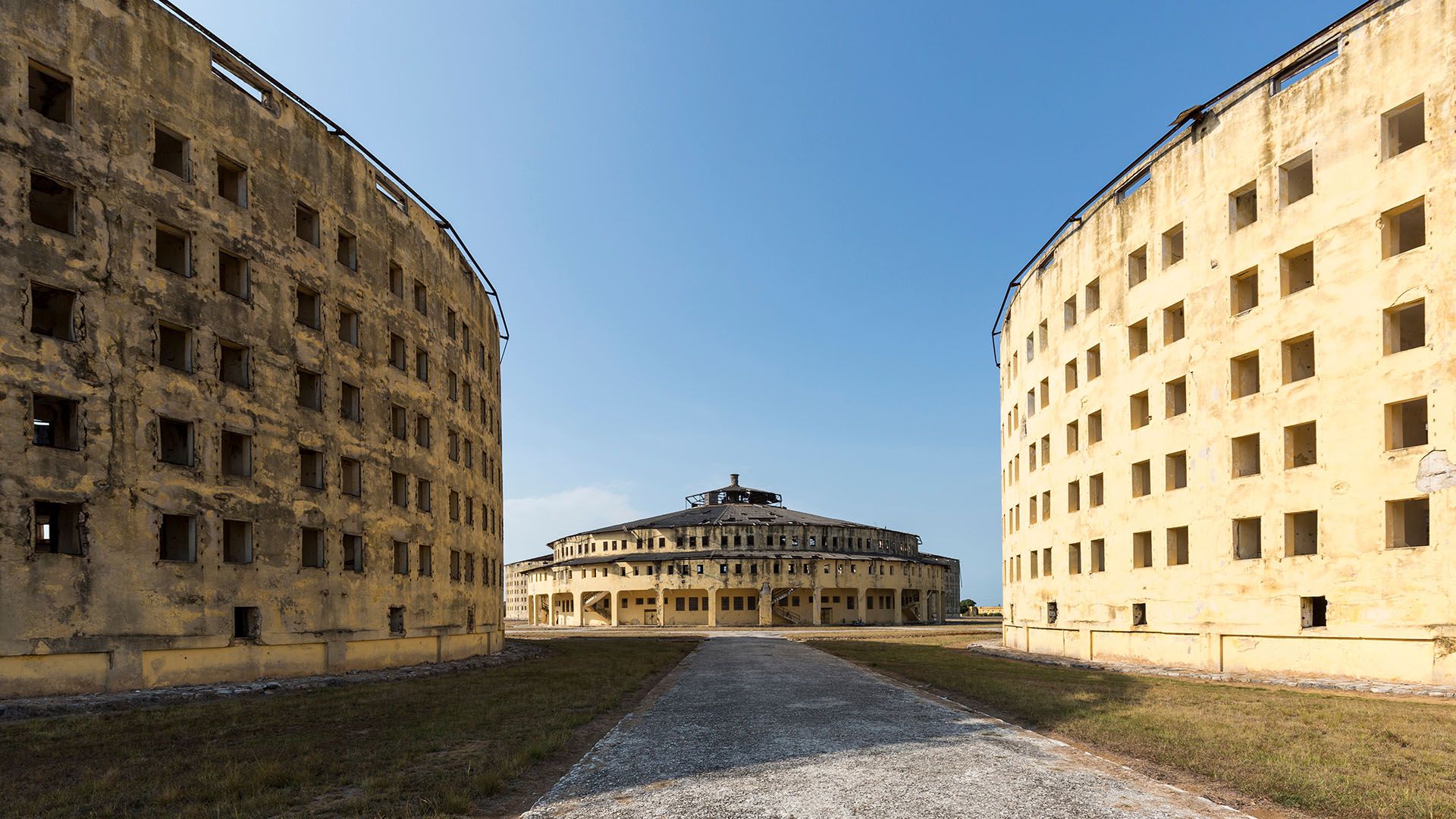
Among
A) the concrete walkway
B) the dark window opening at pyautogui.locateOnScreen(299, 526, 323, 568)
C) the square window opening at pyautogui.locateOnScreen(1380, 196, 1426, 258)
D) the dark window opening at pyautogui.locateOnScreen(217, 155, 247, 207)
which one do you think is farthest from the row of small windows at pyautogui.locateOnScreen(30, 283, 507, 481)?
the square window opening at pyautogui.locateOnScreen(1380, 196, 1426, 258)

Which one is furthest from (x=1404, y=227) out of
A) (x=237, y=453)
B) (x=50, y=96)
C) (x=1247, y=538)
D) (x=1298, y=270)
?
(x=50, y=96)

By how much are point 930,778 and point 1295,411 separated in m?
22.3

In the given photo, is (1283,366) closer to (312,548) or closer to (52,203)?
(312,548)

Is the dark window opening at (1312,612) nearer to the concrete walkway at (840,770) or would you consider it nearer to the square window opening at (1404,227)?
the square window opening at (1404,227)

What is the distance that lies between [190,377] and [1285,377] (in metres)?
33.8

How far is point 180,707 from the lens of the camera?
70.7 feet

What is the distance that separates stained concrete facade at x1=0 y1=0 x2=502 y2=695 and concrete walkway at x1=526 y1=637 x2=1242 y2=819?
14740 millimetres

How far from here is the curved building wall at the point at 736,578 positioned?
318 ft

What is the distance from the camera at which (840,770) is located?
40.5 feet

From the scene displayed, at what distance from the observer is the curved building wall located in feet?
318

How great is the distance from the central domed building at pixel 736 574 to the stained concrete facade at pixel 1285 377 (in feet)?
192

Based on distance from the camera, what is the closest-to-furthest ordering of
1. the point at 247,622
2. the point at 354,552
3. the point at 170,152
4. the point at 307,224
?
the point at 247,622, the point at 170,152, the point at 307,224, the point at 354,552

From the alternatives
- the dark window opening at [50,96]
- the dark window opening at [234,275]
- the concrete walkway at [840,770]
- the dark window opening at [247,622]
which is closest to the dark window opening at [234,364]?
the dark window opening at [234,275]

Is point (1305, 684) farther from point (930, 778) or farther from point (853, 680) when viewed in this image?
point (930, 778)
